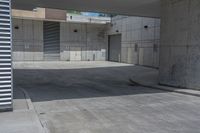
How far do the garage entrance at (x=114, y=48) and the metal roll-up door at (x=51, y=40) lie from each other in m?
7.46

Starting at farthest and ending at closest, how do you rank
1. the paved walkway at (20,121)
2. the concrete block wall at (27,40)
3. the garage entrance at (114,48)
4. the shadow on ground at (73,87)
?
1. the garage entrance at (114,48)
2. the concrete block wall at (27,40)
3. the shadow on ground at (73,87)
4. the paved walkway at (20,121)

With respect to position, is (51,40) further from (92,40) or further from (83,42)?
(92,40)

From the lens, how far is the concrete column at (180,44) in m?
10.4

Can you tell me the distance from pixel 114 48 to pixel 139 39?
7.54 meters

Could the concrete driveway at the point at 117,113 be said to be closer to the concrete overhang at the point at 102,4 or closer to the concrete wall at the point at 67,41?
the concrete overhang at the point at 102,4

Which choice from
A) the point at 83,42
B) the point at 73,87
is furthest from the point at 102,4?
the point at 83,42

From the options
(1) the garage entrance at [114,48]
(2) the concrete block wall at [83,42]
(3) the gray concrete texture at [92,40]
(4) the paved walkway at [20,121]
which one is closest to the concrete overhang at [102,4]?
(3) the gray concrete texture at [92,40]

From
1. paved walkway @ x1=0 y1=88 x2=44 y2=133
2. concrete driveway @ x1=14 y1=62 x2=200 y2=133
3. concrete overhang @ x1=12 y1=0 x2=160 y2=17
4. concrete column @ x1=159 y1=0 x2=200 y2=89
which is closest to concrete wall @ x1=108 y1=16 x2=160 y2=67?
concrete overhang @ x1=12 y1=0 x2=160 y2=17

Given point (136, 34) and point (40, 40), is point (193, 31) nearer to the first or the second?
point (136, 34)

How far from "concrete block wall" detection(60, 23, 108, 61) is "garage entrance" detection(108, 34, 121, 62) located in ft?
2.74

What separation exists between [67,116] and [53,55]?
2625 centimetres

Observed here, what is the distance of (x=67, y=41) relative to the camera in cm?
3259

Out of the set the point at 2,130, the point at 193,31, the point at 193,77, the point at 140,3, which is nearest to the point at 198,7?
the point at 193,31

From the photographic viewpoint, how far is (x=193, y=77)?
10508mm
